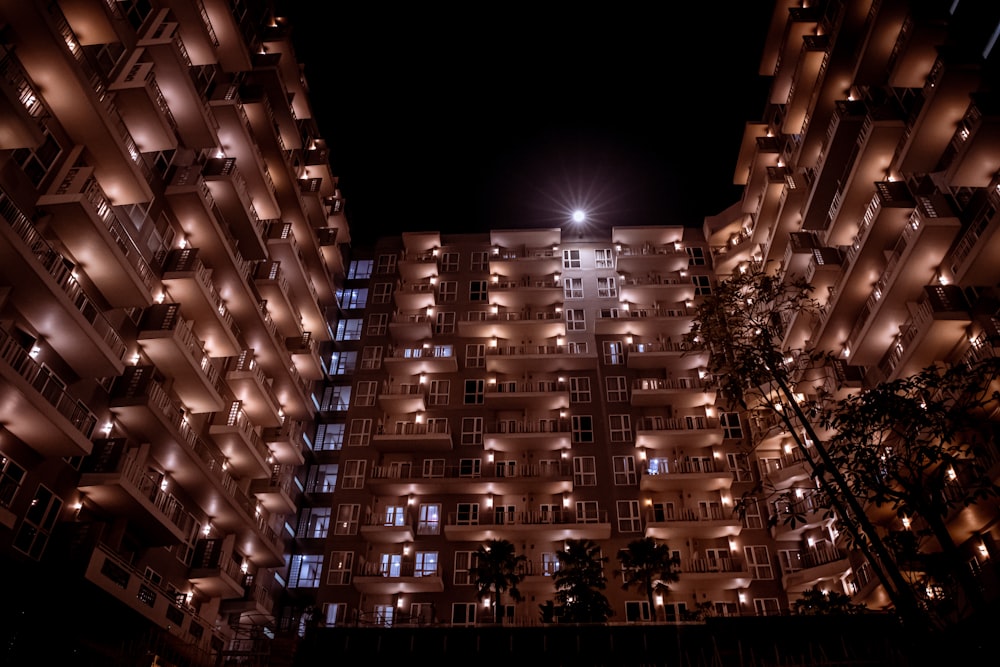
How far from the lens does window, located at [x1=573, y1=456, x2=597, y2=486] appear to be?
46562mm

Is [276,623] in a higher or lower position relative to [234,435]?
lower

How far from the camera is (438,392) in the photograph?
51.1 m

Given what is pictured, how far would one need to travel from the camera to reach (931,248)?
2900 cm

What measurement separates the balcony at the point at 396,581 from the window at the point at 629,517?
12107mm

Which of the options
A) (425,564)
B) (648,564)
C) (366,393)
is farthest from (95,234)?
(648,564)

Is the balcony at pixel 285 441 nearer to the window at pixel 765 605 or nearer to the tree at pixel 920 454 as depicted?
the window at pixel 765 605

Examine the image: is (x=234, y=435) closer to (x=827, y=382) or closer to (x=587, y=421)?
(x=587, y=421)

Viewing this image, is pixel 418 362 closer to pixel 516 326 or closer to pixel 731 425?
pixel 516 326

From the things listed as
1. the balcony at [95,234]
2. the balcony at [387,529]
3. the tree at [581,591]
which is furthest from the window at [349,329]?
the tree at [581,591]

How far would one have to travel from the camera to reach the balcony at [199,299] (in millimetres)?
31906

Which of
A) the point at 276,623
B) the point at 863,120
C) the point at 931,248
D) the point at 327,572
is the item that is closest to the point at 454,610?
the point at 327,572

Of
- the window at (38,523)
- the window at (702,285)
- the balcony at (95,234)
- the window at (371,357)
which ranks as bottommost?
the window at (38,523)

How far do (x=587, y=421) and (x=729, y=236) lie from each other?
2044cm

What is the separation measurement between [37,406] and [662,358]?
129 feet
